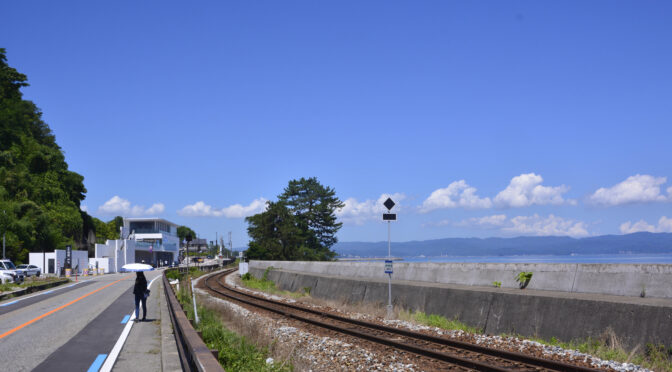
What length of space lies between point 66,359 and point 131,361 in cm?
121

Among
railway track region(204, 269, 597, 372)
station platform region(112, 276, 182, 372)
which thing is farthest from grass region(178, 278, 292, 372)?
railway track region(204, 269, 597, 372)

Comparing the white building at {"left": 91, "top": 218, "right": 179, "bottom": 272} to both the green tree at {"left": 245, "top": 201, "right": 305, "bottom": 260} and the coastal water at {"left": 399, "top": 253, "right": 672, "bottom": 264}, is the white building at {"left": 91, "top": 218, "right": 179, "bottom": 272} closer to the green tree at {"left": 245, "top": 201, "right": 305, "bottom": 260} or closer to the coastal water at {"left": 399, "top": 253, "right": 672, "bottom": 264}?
the green tree at {"left": 245, "top": 201, "right": 305, "bottom": 260}

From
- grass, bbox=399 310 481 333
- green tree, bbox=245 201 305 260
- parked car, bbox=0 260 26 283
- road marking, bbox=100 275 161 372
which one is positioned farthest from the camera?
green tree, bbox=245 201 305 260

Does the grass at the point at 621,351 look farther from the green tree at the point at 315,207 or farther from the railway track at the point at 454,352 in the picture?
the green tree at the point at 315,207

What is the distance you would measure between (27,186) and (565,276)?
71.1 metres

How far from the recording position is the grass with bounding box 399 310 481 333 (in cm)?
1395

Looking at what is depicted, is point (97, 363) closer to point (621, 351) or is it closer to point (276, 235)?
point (621, 351)

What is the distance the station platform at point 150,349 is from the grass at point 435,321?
642 cm

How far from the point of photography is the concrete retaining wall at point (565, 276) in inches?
468

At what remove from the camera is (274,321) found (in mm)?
17156

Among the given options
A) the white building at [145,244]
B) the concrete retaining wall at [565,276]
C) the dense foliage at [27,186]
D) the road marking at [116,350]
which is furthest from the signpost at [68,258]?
Answer: the road marking at [116,350]

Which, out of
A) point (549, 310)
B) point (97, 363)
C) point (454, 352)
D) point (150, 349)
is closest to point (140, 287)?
point (150, 349)

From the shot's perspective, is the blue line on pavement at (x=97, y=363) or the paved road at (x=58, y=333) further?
the paved road at (x=58, y=333)

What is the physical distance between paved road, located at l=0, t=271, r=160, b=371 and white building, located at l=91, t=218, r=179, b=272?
63.9m
